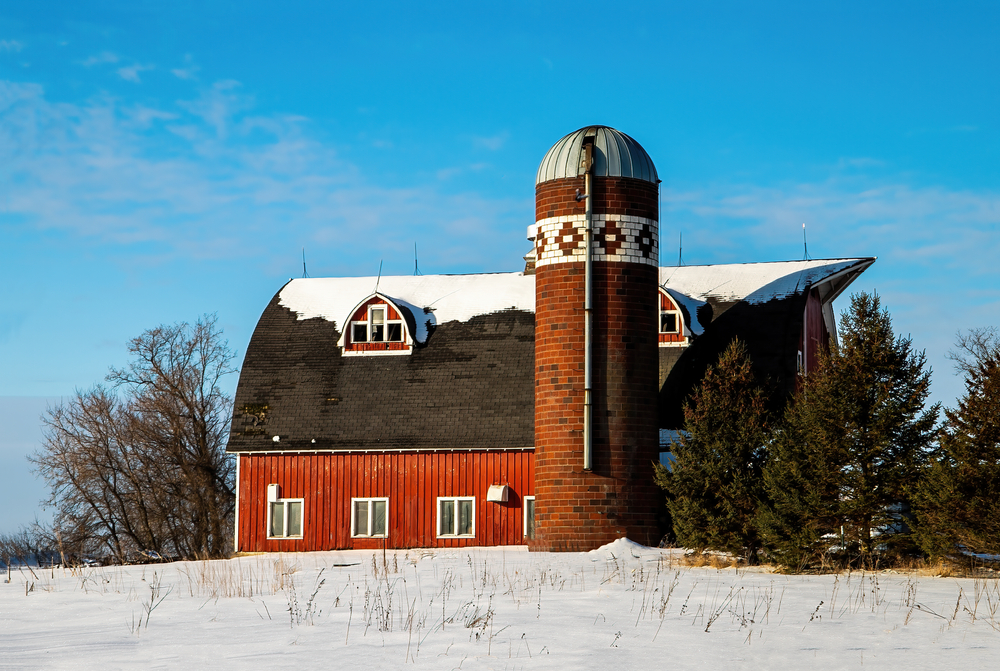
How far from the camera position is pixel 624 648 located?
40.5 ft

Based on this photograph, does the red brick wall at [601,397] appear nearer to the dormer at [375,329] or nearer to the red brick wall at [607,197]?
the red brick wall at [607,197]

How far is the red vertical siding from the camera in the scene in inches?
A: 1254

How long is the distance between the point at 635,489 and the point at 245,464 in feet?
40.2

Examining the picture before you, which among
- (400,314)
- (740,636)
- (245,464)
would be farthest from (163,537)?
(740,636)

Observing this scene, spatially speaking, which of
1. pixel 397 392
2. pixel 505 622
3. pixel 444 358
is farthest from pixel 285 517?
pixel 505 622

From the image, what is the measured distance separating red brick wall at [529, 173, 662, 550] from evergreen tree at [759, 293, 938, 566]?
17.3ft

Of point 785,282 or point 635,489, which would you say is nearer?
point 635,489

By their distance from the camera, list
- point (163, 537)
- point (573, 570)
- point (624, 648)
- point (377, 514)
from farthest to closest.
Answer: point (163, 537) < point (377, 514) < point (573, 570) < point (624, 648)

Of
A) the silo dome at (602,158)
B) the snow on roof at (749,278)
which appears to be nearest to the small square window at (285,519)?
the silo dome at (602,158)

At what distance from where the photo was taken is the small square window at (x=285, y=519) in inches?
1305

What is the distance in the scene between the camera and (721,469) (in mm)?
24734

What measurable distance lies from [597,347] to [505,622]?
14.5m

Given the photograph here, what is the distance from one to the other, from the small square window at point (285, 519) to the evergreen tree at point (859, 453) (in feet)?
50.3

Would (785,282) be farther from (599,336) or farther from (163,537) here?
(163,537)
